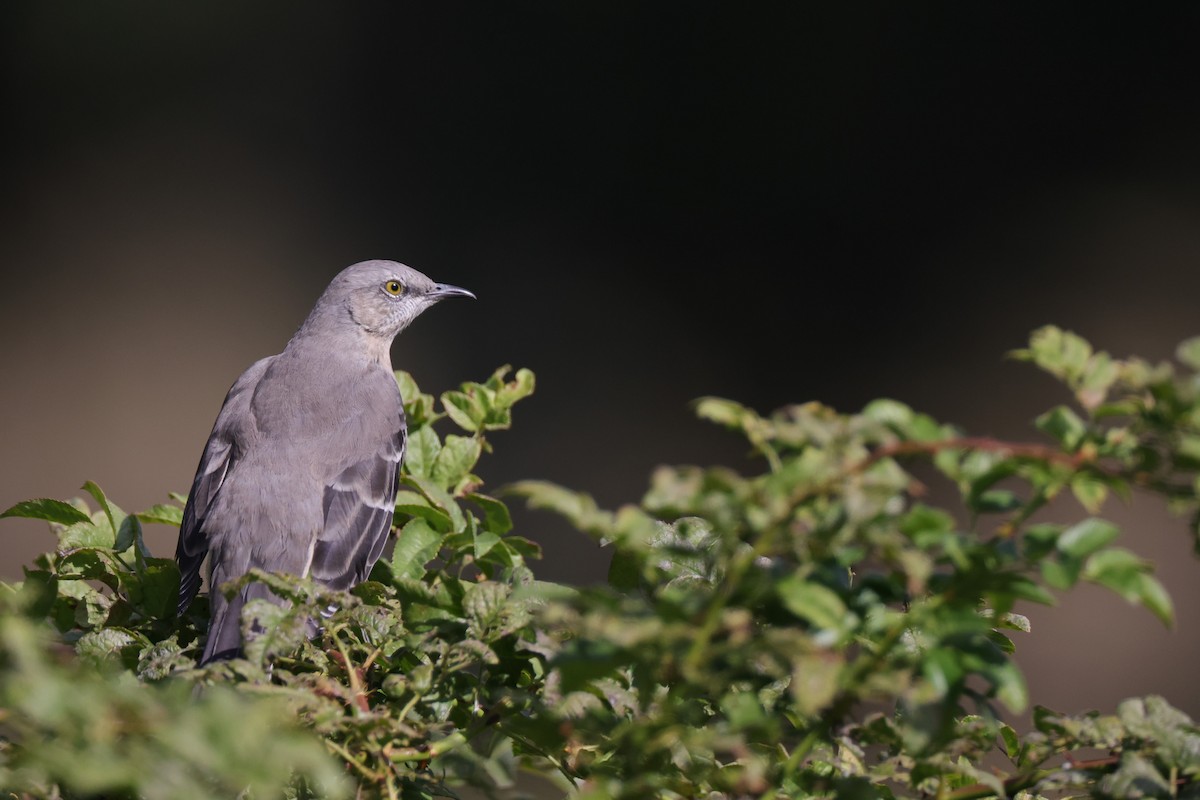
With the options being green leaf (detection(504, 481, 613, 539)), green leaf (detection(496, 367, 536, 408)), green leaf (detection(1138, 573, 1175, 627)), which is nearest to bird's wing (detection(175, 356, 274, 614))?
green leaf (detection(496, 367, 536, 408))

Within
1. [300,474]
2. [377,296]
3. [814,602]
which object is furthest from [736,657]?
[377,296]

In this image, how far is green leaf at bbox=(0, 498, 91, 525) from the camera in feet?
5.13

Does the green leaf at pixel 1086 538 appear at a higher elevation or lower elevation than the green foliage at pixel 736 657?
Result: higher

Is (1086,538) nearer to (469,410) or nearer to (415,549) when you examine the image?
(415,549)

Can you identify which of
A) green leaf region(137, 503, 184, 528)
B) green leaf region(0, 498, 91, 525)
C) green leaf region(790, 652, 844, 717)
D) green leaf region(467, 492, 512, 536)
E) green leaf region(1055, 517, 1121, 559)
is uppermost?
green leaf region(467, 492, 512, 536)

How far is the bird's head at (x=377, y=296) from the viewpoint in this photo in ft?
10.5

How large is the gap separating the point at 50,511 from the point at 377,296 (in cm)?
172

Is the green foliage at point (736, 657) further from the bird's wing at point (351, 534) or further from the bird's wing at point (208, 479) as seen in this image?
the bird's wing at point (351, 534)

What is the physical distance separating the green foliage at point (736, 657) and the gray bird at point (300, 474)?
75cm

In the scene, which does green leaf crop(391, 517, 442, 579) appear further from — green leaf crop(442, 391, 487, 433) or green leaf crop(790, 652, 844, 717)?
green leaf crop(790, 652, 844, 717)

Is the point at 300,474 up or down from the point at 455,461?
up

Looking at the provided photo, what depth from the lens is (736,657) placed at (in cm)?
87

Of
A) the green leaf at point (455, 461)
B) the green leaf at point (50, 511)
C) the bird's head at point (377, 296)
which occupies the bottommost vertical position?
the green leaf at point (50, 511)

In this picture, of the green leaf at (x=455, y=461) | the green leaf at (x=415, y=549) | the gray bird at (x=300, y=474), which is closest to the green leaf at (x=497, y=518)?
the green leaf at (x=415, y=549)
